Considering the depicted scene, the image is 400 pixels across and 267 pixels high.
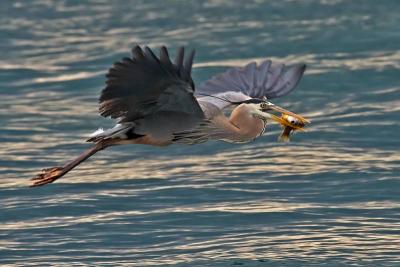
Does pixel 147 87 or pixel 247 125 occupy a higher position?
pixel 147 87

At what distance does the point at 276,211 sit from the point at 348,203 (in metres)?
0.82

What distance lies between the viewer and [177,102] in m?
11.4

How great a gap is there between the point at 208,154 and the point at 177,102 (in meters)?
4.46

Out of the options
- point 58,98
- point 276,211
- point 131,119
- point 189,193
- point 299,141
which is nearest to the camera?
point 131,119

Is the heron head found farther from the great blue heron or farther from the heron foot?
the heron foot

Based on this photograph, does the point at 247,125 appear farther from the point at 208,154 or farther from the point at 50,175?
the point at 208,154

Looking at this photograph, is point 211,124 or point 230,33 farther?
point 230,33

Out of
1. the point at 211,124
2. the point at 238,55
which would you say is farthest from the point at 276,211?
the point at 238,55

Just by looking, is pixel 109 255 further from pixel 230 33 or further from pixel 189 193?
pixel 230 33

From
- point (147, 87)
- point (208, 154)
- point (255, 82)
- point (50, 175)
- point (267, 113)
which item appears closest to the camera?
point (147, 87)

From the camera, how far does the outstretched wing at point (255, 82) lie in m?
12.5

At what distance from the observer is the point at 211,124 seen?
1195 centimetres

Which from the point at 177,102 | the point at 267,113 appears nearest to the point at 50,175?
the point at 177,102

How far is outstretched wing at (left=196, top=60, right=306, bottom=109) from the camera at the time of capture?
41.0ft
